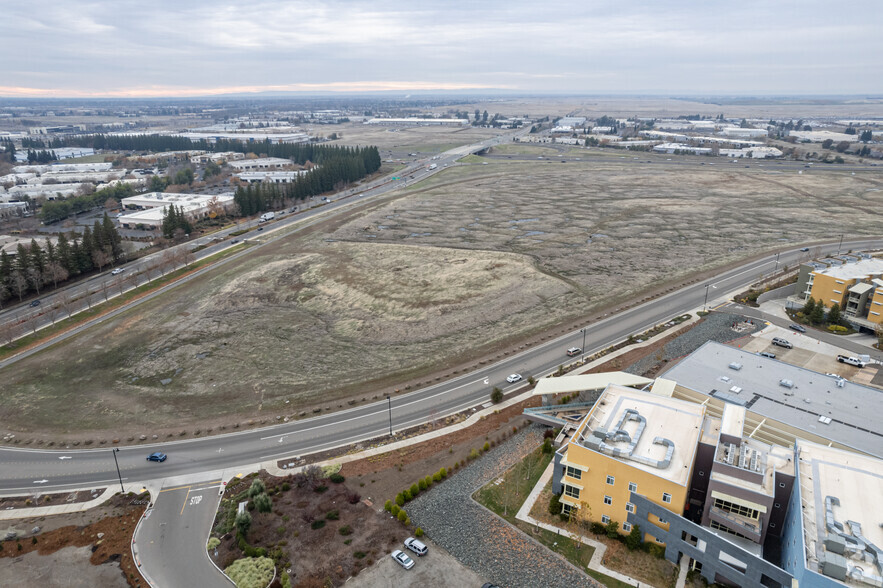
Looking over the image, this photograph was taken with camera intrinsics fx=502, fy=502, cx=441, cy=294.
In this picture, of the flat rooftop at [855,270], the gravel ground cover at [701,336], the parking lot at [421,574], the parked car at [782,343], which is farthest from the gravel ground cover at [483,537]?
the flat rooftop at [855,270]

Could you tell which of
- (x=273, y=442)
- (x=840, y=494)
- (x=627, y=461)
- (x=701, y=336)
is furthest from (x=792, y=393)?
(x=273, y=442)

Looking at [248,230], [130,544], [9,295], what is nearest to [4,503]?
[130,544]

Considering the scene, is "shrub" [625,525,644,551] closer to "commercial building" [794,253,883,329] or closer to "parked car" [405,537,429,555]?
"parked car" [405,537,429,555]

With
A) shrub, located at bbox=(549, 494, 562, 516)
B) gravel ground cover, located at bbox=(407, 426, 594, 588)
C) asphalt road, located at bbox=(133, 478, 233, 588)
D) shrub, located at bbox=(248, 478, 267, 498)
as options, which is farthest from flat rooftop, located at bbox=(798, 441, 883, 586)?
shrub, located at bbox=(248, 478, 267, 498)

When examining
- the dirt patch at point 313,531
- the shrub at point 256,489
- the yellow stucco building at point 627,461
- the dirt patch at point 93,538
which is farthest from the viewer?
the shrub at point 256,489

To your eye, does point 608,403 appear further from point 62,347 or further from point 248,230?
point 248,230

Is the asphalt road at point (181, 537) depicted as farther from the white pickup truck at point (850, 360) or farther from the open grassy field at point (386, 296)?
the white pickup truck at point (850, 360)

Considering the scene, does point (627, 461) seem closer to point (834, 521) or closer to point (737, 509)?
point (737, 509)
